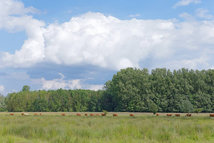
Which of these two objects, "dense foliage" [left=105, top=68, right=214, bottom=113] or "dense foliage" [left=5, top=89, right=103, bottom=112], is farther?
"dense foliage" [left=5, top=89, right=103, bottom=112]

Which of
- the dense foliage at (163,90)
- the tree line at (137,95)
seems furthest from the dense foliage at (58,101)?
the dense foliage at (163,90)

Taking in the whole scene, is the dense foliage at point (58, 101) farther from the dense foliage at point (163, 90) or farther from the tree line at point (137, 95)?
the dense foliage at point (163, 90)

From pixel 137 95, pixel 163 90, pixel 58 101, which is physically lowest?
pixel 58 101

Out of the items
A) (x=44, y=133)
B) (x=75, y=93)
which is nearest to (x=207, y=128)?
(x=44, y=133)

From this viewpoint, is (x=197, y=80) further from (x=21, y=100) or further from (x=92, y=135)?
(x=92, y=135)

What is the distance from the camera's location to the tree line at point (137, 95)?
62.5 meters

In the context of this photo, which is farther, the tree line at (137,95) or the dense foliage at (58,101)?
the dense foliage at (58,101)

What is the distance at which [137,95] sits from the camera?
65750 millimetres

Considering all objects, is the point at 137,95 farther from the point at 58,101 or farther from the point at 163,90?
the point at 58,101

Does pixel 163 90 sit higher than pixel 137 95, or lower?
higher

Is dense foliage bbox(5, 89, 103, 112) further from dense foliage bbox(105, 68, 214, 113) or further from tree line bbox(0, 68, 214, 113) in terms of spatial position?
dense foliage bbox(105, 68, 214, 113)

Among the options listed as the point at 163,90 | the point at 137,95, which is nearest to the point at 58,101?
the point at 137,95

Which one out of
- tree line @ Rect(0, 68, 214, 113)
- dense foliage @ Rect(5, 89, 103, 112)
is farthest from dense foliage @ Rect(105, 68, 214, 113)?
dense foliage @ Rect(5, 89, 103, 112)

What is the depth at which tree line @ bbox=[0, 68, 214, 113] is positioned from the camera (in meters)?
62.5
